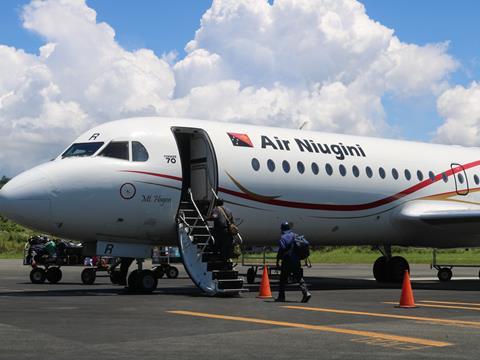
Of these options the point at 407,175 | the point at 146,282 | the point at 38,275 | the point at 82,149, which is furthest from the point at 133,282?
the point at 407,175

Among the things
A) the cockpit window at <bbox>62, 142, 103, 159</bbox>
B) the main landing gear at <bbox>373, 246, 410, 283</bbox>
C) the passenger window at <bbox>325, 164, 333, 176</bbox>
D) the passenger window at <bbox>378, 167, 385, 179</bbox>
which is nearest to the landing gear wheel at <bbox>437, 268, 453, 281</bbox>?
the main landing gear at <bbox>373, 246, 410, 283</bbox>

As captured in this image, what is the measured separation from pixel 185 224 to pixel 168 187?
999mm

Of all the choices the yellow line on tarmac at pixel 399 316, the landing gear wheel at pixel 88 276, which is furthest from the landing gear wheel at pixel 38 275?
the yellow line on tarmac at pixel 399 316

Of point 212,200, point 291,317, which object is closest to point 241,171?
point 212,200

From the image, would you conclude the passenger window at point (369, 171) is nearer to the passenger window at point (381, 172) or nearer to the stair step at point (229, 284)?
the passenger window at point (381, 172)

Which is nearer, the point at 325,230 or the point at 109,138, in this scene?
the point at 109,138

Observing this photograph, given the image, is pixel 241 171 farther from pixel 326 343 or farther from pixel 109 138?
pixel 326 343

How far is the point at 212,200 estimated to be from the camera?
62.0 ft

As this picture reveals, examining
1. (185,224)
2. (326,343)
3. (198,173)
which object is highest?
(198,173)

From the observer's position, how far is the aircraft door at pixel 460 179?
81.1 feet

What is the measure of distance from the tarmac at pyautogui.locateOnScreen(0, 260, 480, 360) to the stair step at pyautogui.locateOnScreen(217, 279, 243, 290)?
45 cm

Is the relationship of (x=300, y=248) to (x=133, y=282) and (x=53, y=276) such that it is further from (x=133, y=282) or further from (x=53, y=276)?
(x=53, y=276)

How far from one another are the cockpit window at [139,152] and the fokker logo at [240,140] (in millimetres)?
2547

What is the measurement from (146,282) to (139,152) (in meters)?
3.14
